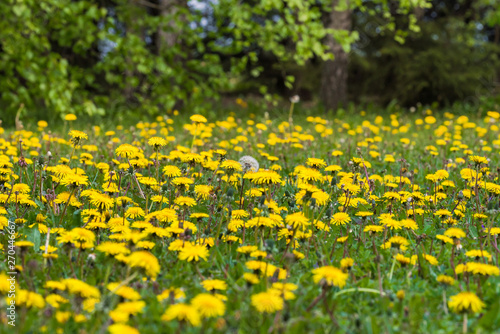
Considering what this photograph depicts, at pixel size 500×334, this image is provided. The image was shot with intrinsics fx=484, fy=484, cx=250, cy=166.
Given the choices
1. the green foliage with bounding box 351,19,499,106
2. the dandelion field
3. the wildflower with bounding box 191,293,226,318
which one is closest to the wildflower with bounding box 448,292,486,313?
the dandelion field

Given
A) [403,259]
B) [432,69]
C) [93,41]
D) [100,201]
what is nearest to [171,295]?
[100,201]

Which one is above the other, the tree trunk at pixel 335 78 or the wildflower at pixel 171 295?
the tree trunk at pixel 335 78

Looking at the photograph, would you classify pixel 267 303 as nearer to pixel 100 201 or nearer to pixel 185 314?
pixel 185 314

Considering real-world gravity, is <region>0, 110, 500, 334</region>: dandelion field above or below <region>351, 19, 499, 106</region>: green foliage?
below

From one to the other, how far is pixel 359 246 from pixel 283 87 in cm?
1417

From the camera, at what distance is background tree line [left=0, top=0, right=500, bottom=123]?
5.94 meters

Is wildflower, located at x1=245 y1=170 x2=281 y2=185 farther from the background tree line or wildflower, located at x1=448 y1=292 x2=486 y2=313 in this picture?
the background tree line

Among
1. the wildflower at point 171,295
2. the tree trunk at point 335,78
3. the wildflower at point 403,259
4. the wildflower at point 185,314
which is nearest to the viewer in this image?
the wildflower at point 185,314

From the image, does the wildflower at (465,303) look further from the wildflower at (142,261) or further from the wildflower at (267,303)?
the wildflower at (142,261)


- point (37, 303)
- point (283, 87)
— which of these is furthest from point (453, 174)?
point (283, 87)

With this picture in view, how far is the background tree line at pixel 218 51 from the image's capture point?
19.5ft

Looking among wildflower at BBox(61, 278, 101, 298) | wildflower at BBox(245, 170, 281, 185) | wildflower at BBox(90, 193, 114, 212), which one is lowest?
wildflower at BBox(61, 278, 101, 298)

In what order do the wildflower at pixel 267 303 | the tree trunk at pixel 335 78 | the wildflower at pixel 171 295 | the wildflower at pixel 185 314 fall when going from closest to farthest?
the wildflower at pixel 185 314, the wildflower at pixel 267 303, the wildflower at pixel 171 295, the tree trunk at pixel 335 78

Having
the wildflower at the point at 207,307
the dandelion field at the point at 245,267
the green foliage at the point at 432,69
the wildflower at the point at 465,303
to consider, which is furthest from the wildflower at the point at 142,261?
the green foliage at the point at 432,69
